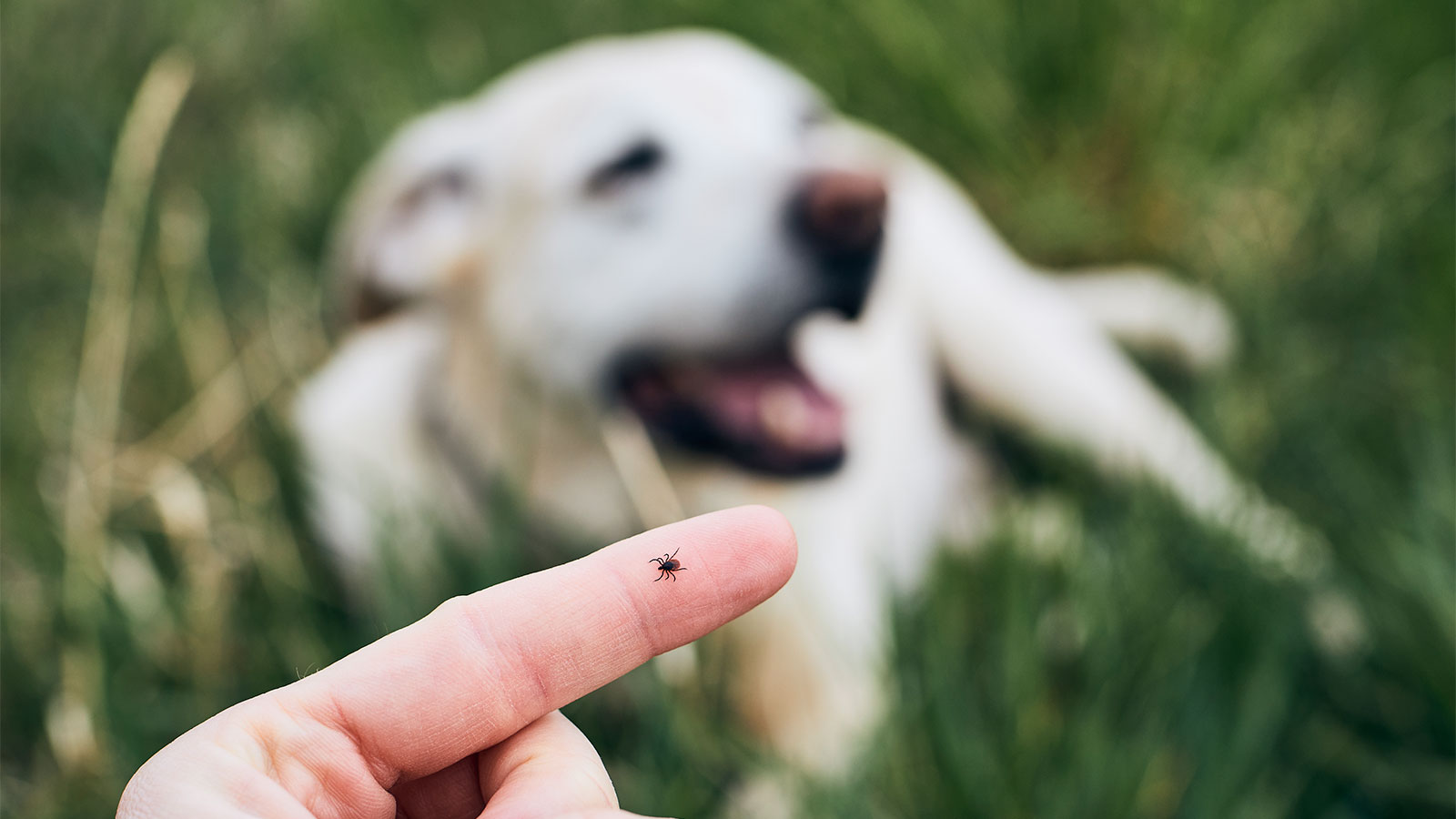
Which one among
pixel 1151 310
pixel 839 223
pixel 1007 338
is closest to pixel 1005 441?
pixel 1007 338

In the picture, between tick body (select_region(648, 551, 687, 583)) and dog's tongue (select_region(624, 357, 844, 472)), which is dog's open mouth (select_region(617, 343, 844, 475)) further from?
tick body (select_region(648, 551, 687, 583))

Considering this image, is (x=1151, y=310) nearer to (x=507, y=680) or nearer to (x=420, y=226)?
(x=420, y=226)

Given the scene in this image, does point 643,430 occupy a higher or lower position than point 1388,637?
higher

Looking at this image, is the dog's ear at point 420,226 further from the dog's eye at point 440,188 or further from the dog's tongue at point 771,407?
the dog's tongue at point 771,407

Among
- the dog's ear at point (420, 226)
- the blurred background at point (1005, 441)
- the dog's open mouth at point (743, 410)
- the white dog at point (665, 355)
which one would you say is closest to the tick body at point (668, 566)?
the blurred background at point (1005, 441)

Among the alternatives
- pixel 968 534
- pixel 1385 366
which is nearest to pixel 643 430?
pixel 968 534

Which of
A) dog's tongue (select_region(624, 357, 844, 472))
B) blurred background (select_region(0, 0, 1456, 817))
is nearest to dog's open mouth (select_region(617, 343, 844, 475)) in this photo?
dog's tongue (select_region(624, 357, 844, 472))

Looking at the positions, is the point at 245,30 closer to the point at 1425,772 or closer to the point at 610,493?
the point at 610,493
